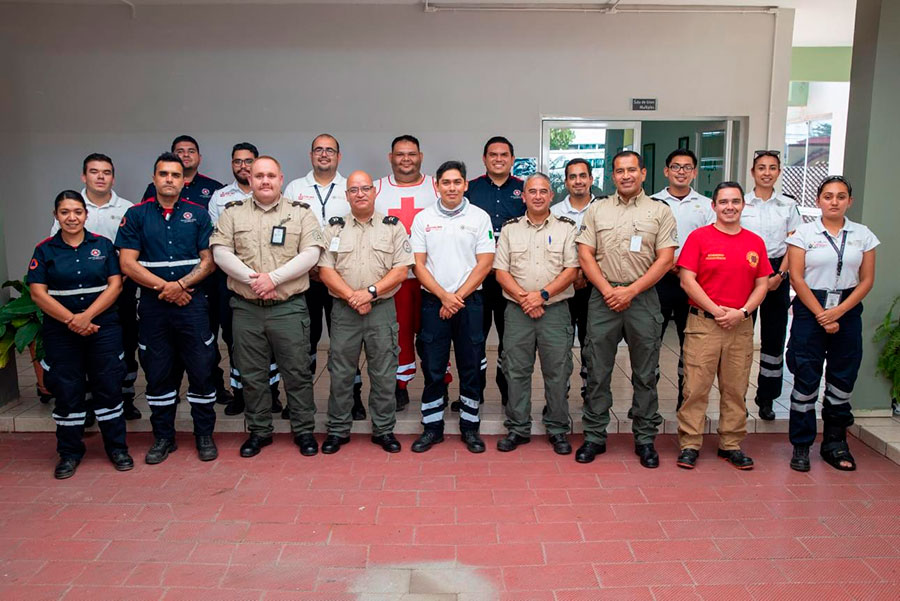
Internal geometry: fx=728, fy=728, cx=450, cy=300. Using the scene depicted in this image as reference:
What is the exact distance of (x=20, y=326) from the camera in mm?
4875

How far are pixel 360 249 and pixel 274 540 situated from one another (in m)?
1.74

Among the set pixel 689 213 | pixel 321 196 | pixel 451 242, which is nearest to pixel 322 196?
pixel 321 196

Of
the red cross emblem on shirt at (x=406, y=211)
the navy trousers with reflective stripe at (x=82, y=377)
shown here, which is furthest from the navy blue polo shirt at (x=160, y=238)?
the red cross emblem on shirt at (x=406, y=211)

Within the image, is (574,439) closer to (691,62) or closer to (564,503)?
(564,503)

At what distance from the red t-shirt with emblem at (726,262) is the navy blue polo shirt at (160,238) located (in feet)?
9.58

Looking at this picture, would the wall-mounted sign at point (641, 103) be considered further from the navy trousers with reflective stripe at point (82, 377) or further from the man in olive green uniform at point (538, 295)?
the navy trousers with reflective stripe at point (82, 377)

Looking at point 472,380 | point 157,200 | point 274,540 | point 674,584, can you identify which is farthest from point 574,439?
point 157,200

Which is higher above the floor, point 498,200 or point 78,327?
point 498,200

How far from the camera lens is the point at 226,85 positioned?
6.82 m

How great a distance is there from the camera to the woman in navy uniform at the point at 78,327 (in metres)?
4.14

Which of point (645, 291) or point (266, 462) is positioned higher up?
point (645, 291)

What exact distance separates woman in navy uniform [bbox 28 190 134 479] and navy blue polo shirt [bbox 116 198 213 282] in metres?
0.15

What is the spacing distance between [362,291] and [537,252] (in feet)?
3.53

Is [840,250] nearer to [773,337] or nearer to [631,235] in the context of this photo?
[773,337]
